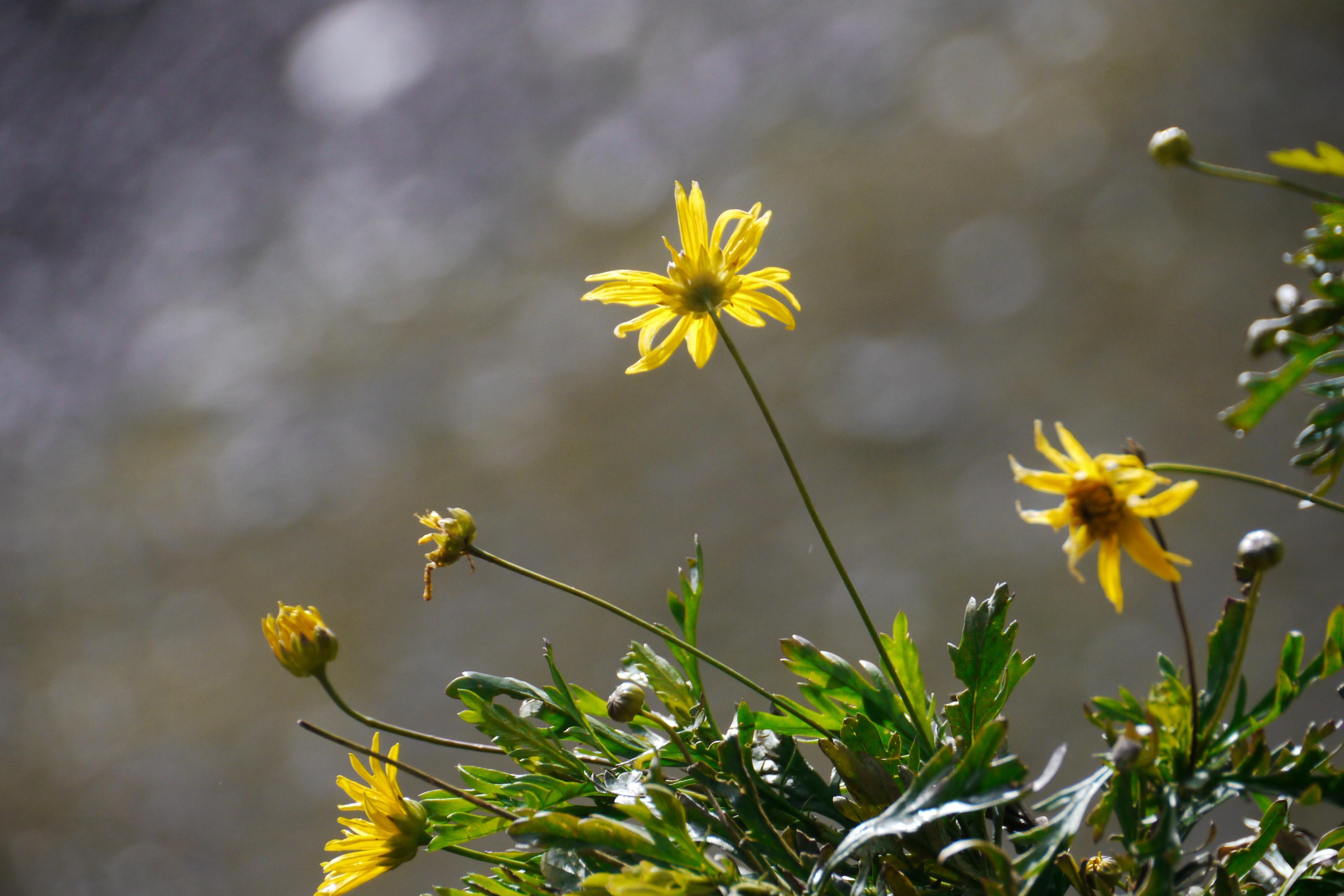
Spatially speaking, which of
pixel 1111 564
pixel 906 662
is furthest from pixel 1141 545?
pixel 906 662

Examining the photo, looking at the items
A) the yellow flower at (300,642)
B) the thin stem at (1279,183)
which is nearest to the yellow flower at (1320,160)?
the thin stem at (1279,183)

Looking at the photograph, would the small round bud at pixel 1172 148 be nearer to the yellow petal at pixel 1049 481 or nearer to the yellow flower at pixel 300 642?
the yellow petal at pixel 1049 481

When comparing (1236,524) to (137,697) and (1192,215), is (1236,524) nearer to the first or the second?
(1192,215)

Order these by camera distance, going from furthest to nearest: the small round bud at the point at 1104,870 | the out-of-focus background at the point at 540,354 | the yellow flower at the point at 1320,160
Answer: the out-of-focus background at the point at 540,354 → the small round bud at the point at 1104,870 → the yellow flower at the point at 1320,160

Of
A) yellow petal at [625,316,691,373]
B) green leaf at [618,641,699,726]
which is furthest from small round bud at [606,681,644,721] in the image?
yellow petal at [625,316,691,373]

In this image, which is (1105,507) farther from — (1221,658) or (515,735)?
(515,735)

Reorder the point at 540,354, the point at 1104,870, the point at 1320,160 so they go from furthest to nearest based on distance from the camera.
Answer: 1. the point at 540,354
2. the point at 1104,870
3. the point at 1320,160
